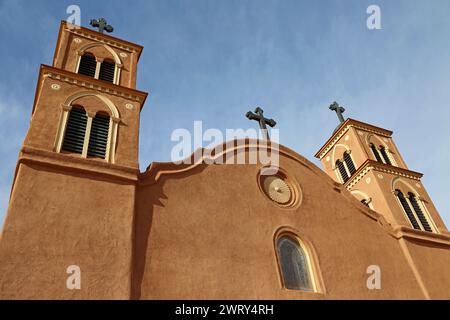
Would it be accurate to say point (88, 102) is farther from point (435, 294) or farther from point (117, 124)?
point (435, 294)

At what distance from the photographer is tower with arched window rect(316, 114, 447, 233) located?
14.7m

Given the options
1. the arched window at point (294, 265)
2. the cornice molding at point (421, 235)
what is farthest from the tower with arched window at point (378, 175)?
the arched window at point (294, 265)

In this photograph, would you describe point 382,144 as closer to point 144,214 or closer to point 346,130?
point 346,130

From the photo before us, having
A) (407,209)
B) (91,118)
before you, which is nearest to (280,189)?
(91,118)

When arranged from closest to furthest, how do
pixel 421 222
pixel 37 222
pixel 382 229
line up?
pixel 37 222 < pixel 382 229 < pixel 421 222

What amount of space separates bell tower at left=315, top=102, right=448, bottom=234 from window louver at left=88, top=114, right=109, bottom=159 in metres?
9.87

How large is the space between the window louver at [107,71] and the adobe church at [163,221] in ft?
0.20

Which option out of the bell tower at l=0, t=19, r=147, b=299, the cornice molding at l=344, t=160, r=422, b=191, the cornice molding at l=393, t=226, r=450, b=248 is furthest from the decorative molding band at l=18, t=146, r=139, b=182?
the cornice molding at l=344, t=160, r=422, b=191

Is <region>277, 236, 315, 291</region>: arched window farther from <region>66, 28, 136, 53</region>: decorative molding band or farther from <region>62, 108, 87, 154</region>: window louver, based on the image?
<region>66, 28, 136, 53</region>: decorative molding band

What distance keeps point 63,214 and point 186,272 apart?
2779mm

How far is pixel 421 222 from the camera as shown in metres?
14.8

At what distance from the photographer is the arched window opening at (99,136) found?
32.0 ft

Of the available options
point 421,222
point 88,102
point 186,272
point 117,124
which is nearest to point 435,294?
point 421,222

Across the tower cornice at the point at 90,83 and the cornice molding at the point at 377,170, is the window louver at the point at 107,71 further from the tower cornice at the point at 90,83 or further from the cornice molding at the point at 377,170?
the cornice molding at the point at 377,170
